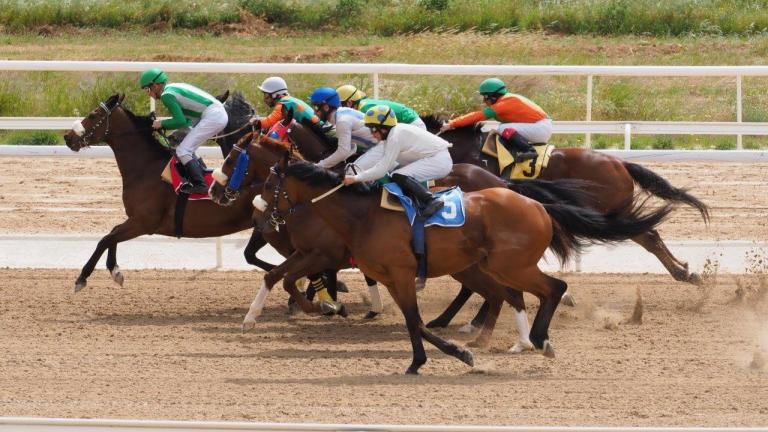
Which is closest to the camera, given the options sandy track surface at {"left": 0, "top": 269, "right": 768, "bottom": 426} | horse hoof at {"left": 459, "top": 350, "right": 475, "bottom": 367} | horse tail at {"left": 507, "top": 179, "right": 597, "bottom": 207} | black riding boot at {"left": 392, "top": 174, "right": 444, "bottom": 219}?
sandy track surface at {"left": 0, "top": 269, "right": 768, "bottom": 426}

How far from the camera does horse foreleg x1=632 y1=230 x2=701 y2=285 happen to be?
1080 cm

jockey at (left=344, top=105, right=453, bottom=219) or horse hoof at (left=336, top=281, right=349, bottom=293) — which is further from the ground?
jockey at (left=344, top=105, right=453, bottom=219)

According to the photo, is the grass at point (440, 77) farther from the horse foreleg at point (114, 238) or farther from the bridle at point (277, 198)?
the bridle at point (277, 198)

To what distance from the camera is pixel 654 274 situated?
463 inches

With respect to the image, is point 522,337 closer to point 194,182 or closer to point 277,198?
point 277,198

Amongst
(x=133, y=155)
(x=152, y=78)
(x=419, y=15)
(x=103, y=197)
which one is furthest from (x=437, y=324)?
(x=419, y=15)

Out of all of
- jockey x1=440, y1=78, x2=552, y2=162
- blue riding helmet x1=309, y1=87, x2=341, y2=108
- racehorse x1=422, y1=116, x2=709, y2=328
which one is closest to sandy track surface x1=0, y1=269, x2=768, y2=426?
racehorse x1=422, y1=116, x2=709, y2=328

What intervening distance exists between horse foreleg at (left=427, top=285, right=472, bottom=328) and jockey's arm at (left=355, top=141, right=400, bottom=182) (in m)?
1.87

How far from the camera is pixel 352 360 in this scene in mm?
8492

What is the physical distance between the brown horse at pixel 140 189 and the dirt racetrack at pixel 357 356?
0.58 meters

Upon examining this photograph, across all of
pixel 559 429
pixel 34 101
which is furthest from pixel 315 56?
pixel 559 429

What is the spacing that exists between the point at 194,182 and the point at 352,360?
2658 mm

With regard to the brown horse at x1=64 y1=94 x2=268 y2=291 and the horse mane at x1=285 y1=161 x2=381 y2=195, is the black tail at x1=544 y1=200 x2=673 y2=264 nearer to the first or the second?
the horse mane at x1=285 y1=161 x2=381 y2=195

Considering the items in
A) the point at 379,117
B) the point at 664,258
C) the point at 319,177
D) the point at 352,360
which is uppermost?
the point at 379,117
